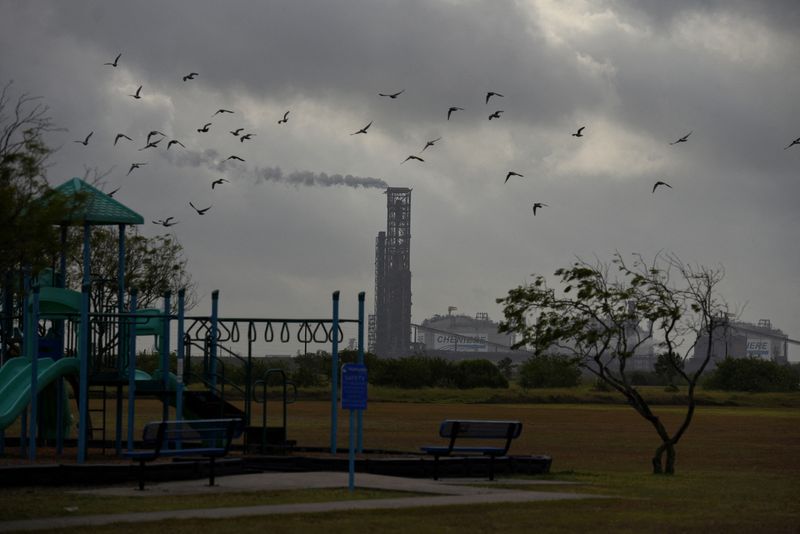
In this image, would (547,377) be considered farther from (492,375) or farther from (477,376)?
(477,376)

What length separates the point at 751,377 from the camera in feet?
437

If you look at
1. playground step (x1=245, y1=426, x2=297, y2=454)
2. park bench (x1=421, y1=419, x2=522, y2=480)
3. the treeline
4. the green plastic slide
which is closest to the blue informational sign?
park bench (x1=421, y1=419, x2=522, y2=480)

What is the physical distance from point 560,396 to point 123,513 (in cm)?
8827

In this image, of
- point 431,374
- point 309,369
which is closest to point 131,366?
point 309,369

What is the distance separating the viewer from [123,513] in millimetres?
16188

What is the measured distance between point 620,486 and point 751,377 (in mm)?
114918

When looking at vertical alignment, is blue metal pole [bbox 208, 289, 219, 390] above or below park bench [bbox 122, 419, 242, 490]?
above

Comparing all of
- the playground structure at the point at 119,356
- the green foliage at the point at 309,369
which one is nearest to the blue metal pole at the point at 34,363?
the playground structure at the point at 119,356

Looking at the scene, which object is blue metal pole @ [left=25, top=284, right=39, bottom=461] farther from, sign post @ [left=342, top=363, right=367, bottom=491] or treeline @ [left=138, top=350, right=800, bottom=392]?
treeline @ [left=138, top=350, right=800, bottom=392]

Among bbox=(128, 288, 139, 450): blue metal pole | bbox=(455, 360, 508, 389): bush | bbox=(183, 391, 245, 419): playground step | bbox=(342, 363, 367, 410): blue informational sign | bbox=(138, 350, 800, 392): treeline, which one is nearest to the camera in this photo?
bbox=(342, 363, 367, 410): blue informational sign

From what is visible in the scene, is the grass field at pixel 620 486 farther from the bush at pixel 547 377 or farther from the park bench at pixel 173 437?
the bush at pixel 547 377

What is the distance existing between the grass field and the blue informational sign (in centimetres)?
302

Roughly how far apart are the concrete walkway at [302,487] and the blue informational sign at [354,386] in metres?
1.24

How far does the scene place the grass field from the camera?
15.3 m
